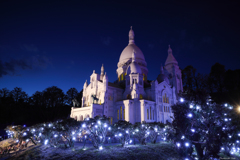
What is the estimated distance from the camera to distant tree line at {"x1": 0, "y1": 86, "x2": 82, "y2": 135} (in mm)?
52984

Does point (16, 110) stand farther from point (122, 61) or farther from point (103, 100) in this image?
point (122, 61)

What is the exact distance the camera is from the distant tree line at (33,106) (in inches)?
2086

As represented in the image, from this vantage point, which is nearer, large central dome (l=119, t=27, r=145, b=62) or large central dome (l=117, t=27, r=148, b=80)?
large central dome (l=117, t=27, r=148, b=80)

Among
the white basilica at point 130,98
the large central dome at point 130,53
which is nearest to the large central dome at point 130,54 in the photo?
the large central dome at point 130,53

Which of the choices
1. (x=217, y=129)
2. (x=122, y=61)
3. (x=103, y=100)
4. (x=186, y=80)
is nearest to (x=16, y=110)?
(x=103, y=100)

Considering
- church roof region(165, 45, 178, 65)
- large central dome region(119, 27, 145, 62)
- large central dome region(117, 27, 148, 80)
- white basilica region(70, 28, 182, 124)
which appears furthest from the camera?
church roof region(165, 45, 178, 65)

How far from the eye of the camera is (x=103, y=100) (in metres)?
40.0

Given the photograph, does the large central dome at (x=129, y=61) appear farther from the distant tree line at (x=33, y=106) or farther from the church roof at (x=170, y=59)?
the distant tree line at (x=33, y=106)

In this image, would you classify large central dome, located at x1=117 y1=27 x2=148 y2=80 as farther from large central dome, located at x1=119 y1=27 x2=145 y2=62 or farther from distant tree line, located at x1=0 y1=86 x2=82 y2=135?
distant tree line, located at x1=0 y1=86 x2=82 y2=135

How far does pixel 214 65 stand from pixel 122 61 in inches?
1343

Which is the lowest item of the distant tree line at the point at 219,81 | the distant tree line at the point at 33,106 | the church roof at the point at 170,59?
the distant tree line at the point at 33,106

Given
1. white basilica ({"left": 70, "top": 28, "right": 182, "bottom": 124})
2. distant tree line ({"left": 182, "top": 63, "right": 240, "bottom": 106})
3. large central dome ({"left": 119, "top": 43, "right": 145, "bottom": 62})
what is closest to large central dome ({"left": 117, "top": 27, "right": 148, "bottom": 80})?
large central dome ({"left": 119, "top": 43, "right": 145, "bottom": 62})

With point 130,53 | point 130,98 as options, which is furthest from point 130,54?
point 130,98

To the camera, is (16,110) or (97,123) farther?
(16,110)
